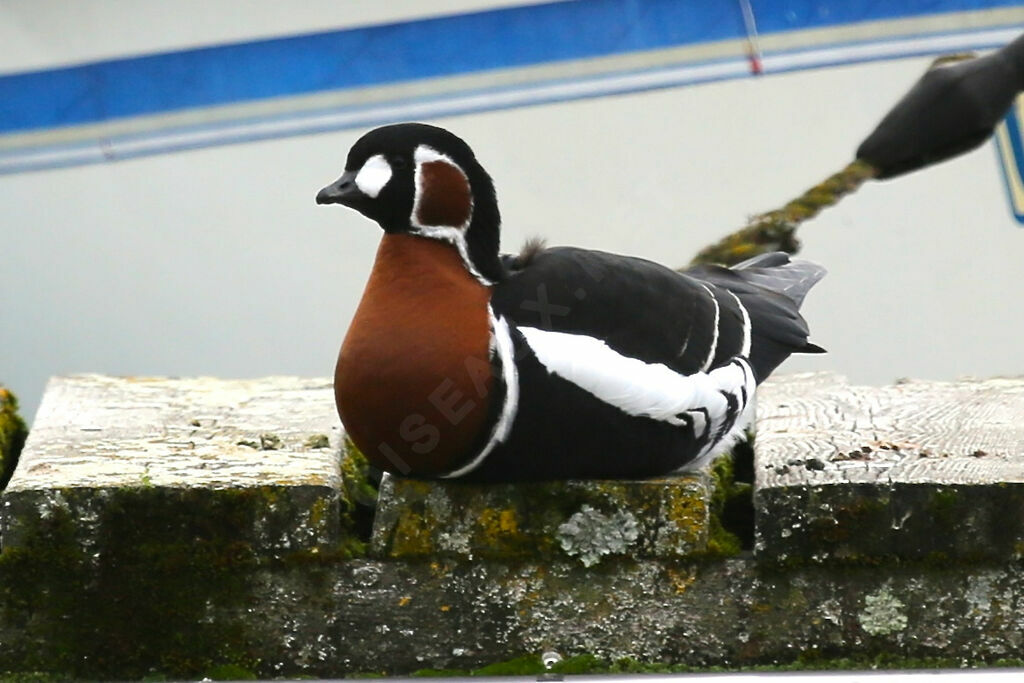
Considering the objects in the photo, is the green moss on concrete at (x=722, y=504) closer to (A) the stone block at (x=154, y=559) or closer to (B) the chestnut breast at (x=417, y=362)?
(B) the chestnut breast at (x=417, y=362)

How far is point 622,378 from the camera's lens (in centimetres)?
233

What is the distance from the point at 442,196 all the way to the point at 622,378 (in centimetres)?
43

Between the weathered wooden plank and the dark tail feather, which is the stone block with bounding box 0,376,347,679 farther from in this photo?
the dark tail feather

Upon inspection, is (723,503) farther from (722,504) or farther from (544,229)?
(544,229)

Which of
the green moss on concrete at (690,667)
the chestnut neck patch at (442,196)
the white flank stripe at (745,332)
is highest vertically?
the chestnut neck patch at (442,196)

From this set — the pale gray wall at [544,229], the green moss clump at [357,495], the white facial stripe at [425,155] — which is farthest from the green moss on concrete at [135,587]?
the pale gray wall at [544,229]

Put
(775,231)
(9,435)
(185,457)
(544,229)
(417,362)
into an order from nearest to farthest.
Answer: (417,362)
(185,457)
(9,435)
(775,231)
(544,229)

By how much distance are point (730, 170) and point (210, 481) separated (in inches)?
104

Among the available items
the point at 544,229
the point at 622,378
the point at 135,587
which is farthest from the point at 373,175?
the point at 544,229

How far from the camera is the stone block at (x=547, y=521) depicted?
2.31 m

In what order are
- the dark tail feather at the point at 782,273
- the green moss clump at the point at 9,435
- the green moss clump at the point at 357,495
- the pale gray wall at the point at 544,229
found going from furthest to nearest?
the pale gray wall at the point at 544,229 → the dark tail feather at the point at 782,273 → the green moss clump at the point at 9,435 → the green moss clump at the point at 357,495

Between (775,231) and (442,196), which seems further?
(775,231)

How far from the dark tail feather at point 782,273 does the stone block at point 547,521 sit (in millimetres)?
762

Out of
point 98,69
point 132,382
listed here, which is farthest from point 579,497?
point 98,69
